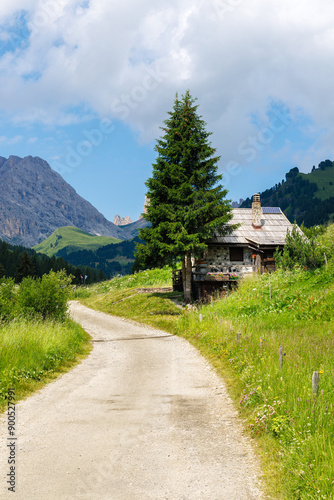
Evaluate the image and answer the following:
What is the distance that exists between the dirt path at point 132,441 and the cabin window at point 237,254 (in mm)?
20511

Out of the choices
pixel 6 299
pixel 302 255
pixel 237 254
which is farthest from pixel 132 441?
pixel 237 254

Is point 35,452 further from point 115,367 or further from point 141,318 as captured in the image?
point 141,318

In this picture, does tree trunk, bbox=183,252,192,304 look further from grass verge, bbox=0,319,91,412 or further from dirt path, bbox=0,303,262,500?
dirt path, bbox=0,303,262,500

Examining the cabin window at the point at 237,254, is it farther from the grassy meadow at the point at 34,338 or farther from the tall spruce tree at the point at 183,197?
the grassy meadow at the point at 34,338

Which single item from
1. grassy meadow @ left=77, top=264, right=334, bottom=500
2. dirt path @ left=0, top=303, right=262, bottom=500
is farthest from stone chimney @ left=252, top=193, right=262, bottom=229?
dirt path @ left=0, top=303, right=262, bottom=500

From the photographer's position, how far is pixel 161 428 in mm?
6746

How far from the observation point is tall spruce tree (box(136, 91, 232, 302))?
26.8 m

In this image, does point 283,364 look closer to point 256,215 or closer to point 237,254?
point 237,254

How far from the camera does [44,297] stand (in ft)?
58.8

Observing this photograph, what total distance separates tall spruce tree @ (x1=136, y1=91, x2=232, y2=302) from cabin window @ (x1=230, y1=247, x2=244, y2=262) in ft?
8.85

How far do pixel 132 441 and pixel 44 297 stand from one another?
42.7ft

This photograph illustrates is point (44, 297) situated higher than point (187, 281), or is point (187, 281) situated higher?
point (187, 281)

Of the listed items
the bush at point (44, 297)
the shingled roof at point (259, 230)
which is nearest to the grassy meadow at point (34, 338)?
the bush at point (44, 297)

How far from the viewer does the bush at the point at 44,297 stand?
1752 centimetres
